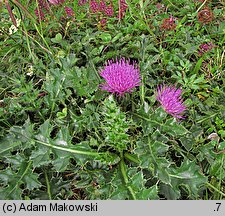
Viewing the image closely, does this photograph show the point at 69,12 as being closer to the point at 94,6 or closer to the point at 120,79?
the point at 94,6

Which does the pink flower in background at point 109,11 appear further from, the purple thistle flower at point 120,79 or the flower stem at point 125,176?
the flower stem at point 125,176

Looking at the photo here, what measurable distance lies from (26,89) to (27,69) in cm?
32

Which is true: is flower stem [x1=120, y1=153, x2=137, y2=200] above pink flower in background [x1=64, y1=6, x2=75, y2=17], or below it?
below

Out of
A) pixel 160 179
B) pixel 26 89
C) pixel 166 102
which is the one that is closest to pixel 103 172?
pixel 160 179

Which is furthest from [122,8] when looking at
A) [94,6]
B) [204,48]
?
[204,48]

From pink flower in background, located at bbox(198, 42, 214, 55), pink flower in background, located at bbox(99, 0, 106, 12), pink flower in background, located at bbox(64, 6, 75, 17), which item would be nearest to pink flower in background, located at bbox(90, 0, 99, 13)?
pink flower in background, located at bbox(99, 0, 106, 12)

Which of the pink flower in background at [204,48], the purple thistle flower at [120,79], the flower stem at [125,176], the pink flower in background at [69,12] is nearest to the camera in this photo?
the flower stem at [125,176]

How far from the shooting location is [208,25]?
8.96ft

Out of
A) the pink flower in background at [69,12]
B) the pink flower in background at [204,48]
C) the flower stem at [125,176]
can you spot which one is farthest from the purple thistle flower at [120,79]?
the pink flower in background at [69,12]

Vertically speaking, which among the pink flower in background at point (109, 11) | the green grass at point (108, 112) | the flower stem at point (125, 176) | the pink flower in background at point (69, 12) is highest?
the pink flower in background at point (69, 12)

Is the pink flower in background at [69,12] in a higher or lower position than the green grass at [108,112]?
higher

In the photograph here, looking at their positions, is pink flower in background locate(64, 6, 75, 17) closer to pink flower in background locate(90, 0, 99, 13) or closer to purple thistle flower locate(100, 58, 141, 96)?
pink flower in background locate(90, 0, 99, 13)

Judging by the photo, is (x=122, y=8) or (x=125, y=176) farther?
(x=122, y=8)

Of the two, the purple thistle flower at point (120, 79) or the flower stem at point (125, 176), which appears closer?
the flower stem at point (125, 176)
